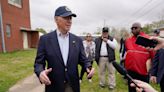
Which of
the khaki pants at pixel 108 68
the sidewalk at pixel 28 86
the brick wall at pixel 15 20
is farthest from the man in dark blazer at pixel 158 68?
the brick wall at pixel 15 20

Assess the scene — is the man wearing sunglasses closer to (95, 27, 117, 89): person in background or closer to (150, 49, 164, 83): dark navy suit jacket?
(150, 49, 164, 83): dark navy suit jacket

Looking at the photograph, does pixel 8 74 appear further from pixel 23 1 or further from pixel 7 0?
pixel 23 1

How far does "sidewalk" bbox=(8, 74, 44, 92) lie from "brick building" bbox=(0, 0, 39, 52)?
1314cm

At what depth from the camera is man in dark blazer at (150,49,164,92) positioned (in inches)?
191

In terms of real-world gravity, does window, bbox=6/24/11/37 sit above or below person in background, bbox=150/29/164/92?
above

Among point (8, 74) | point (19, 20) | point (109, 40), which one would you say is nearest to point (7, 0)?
point (19, 20)

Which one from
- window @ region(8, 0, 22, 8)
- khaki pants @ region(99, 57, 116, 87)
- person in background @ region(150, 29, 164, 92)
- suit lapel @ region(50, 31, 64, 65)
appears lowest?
khaki pants @ region(99, 57, 116, 87)

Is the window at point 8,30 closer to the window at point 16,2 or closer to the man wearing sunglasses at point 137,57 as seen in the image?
the window at point 16,2

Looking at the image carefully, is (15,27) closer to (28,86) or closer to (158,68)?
(28,86)

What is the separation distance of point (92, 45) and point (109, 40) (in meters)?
1.79

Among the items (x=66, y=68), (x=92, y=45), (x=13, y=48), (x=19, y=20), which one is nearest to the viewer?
(x=66, y=68)

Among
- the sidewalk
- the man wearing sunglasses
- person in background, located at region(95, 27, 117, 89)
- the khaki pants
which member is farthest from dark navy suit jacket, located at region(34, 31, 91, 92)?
the sidewalk

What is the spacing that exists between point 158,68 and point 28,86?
524 centimetres

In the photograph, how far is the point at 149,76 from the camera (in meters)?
5.76
